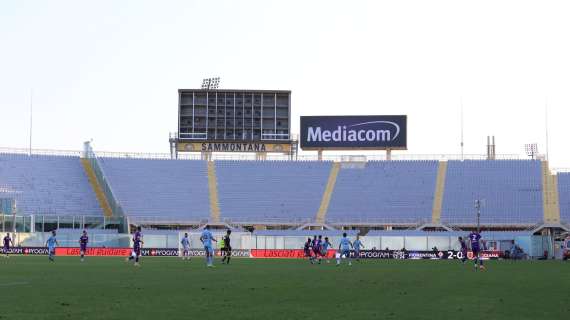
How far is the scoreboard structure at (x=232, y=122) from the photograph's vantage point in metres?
100

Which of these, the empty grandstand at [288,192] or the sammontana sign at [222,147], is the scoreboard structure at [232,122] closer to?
the sammontana sign at [222,147]

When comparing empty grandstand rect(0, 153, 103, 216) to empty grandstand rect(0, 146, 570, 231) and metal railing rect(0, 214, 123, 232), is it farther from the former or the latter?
metal railing rect(0, 214, 123, 232)

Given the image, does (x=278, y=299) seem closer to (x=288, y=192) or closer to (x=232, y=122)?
(x=288, y=192)

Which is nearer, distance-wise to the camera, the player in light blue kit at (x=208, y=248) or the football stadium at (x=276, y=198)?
the player in light blue kit at (x=208, y=248)

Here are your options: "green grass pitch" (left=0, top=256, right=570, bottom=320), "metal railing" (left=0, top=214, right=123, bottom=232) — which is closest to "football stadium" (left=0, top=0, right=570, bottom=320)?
"metal railing" (left=0, top=214, right=123, bottom=232)

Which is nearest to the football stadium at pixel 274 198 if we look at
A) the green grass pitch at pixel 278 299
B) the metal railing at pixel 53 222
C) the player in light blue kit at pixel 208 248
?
the metal railing at pixel 53 222

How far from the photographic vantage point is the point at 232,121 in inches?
3947

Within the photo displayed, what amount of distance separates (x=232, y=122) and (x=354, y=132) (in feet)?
43.2

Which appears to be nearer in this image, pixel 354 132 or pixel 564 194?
pixel 564 194

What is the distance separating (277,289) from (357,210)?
215ft

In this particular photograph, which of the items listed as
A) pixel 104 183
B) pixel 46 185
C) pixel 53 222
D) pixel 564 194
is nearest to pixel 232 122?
pixel 104 183

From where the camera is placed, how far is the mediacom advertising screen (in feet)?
333

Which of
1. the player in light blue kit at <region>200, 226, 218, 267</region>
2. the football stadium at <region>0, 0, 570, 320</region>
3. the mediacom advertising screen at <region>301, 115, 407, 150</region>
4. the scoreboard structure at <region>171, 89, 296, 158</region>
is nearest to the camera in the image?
the player in light blue kit at <region>200, 226, 218, 267</region>

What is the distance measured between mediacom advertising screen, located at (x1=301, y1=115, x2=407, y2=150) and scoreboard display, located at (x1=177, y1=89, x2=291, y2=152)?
113 inches
